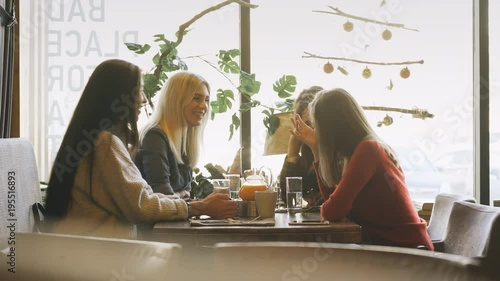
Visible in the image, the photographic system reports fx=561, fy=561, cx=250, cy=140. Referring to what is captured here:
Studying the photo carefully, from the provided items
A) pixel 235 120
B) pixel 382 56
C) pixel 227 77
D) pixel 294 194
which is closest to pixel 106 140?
pixel 294 194

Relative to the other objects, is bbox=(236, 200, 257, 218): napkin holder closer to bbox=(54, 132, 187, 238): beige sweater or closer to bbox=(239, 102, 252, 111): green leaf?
bbox=(54, 132, 187, 238): beige sweater

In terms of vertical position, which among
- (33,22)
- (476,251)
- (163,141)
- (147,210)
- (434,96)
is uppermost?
(33,22)

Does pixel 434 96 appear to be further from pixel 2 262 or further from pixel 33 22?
pixel 2 262

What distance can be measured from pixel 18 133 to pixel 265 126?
65.6 inches

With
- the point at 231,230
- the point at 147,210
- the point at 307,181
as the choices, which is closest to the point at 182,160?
the point at 307,181

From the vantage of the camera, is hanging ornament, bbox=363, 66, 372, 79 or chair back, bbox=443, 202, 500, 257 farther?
hanging ornament, bbox=363, 66, 372, 79

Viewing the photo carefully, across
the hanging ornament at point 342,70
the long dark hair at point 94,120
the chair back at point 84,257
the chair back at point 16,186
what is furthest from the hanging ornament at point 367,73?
the chair back at point 84,257

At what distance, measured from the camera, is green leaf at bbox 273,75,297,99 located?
12.5 feet

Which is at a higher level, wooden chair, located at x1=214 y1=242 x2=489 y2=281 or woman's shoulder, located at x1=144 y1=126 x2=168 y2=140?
woman's shoulder, located at x1=144 y1=126 x2=168 y2=140

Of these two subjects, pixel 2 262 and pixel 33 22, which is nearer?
pixel 2 262

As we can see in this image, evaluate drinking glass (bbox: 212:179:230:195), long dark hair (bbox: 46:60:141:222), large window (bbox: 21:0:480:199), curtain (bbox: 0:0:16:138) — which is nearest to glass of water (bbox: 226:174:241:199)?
drinking glass (bbox: 212:179:230:195)

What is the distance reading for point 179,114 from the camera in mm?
3059

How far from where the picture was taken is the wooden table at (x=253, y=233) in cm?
197

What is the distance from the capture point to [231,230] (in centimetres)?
198
